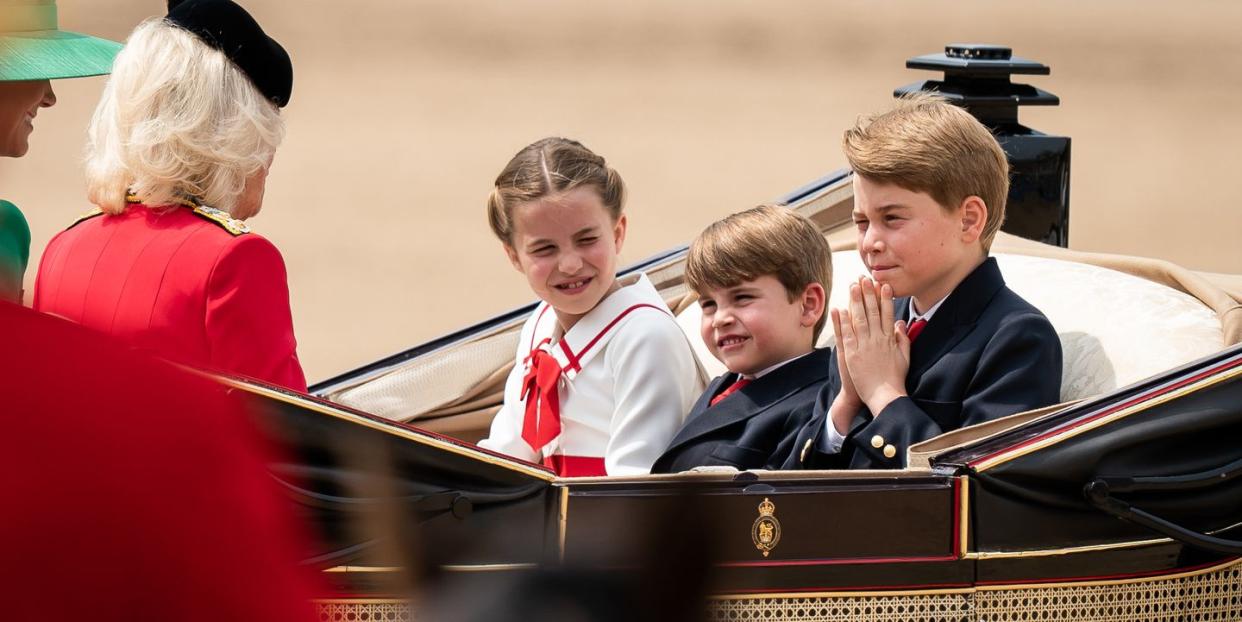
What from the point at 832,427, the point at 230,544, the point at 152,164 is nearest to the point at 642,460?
the point at 832,427

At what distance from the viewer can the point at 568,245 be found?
8.47 ft

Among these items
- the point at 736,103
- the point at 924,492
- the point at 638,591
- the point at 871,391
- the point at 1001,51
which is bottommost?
the point at 638,591

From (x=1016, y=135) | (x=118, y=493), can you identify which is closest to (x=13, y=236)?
(x=118, y=493)

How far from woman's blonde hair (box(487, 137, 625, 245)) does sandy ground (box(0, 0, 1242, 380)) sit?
4.96 m

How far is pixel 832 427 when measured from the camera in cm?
228

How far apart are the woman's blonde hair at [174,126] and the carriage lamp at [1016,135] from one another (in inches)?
66.1

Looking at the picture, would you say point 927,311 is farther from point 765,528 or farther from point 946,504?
point 765,528

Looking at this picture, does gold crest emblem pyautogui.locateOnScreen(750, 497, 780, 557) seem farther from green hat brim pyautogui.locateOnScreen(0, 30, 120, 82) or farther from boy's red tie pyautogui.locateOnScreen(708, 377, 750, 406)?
green hat brim pyautogui.locateOnScreen(0, 30, 120, 82)

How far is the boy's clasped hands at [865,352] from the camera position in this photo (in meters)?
2.24

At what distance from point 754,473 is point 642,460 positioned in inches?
23.8

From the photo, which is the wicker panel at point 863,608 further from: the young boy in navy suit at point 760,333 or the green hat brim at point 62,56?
the green hat brim at point 62,56

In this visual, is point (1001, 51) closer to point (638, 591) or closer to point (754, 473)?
point (754, 473)

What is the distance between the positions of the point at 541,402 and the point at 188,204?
2.48ft

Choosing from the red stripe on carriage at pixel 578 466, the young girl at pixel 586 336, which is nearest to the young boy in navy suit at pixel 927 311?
the young girl at pixel 586 336
